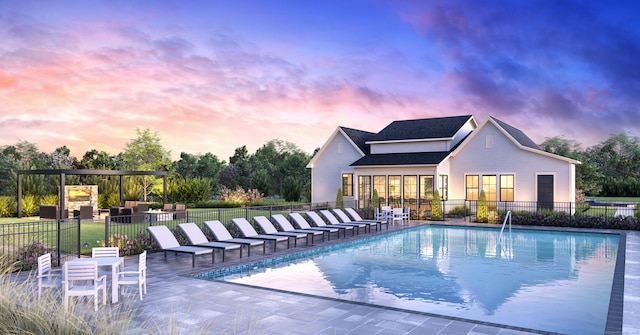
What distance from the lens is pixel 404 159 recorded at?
29625mm

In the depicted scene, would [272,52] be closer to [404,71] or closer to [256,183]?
[404,71]

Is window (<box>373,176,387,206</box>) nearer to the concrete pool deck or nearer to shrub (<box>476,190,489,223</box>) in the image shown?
shrub (<box>476,190,489,223</box>)

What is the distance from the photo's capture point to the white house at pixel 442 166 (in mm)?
26406

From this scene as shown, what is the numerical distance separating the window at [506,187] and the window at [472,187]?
140cm

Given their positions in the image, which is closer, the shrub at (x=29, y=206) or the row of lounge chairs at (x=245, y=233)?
the row of lounge chairs at (x=245, y=233)

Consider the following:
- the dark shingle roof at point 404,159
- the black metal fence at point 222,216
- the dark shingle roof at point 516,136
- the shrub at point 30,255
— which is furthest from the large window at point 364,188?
the shrub at point 30,255

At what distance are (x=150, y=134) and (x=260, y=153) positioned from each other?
29937 mm

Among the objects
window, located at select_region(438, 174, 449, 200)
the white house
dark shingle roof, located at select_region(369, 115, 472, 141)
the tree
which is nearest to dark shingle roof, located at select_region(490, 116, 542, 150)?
the white house

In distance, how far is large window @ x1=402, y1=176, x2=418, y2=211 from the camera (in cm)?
2842

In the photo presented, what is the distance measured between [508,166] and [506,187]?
124 cm

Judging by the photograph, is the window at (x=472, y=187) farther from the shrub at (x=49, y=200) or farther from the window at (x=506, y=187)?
the shrub at (x=49, y=200)

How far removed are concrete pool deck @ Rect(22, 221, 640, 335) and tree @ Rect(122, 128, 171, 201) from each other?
35726 millimetres

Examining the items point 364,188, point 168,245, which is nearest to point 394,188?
point 364,188

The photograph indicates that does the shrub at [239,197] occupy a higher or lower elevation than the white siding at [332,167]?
lower
